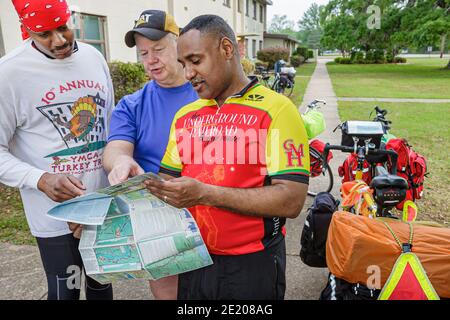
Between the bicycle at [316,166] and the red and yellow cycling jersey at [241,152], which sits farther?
the bicycle at [316,166]

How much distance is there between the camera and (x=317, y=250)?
8.39ft

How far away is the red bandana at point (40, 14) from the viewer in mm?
1643

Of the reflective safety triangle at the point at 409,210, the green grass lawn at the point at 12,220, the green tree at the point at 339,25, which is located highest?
the green tree at the point at 339,25

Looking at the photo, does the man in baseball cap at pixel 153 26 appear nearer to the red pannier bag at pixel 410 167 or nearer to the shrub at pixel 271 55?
the red pannier bag at pixel 410 167

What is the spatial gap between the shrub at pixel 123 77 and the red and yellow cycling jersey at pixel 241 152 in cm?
563

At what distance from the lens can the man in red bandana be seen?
1667 millimetres

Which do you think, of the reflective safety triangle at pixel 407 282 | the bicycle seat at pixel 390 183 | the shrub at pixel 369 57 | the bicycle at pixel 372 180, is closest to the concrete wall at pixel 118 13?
the bicycle at pixel 372 180

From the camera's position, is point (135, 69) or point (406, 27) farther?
point (406, 27)

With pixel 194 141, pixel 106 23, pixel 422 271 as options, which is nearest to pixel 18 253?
pixel 194 141

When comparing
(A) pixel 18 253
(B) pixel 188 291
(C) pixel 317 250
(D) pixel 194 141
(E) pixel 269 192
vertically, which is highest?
(D) pixel 194 141

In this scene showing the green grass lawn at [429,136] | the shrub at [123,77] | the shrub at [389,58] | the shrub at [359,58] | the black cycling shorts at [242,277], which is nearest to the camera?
the black cycling shorts at [242,277]

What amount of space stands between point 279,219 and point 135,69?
626cm

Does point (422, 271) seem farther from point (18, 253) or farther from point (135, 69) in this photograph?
point (135, 69)

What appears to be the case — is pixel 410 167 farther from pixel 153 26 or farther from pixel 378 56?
pixel 378 56
